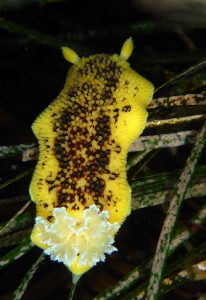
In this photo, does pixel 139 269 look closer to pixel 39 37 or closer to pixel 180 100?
pixel 180 100

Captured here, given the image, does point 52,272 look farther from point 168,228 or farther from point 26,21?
point 26,21

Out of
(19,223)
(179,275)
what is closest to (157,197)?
(179,275)

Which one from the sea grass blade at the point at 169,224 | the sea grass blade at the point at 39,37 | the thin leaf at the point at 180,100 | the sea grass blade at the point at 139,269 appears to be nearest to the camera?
the sea grass blade at the point at 169,224

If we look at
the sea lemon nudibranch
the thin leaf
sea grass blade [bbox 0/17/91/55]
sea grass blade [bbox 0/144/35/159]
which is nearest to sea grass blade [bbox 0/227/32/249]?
the sea lemon nudibranch

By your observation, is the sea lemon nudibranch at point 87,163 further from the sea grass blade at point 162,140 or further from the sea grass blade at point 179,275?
the sea grass blade at point 179,275

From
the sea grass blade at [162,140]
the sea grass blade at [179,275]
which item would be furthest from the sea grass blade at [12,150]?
the sea grass blade at [179,275]
